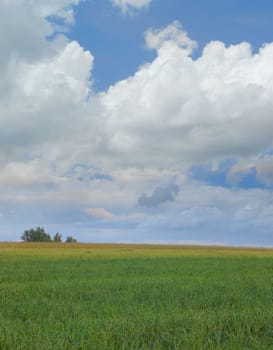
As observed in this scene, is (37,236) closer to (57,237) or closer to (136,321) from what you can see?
(57,237)

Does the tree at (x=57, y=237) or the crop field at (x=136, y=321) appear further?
the tree at (x=57, y=237)

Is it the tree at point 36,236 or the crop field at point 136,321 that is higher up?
the tree at point 36,236

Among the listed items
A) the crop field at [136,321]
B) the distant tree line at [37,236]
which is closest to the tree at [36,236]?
the distant tree line at [37,236]

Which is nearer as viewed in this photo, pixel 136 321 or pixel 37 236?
pixel 136 321

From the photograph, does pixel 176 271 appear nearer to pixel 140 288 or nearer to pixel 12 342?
pixel 140 288

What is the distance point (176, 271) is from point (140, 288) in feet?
30.7

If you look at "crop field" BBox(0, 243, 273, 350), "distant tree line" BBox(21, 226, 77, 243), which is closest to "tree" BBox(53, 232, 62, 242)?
"distant tree line" BBox(21, 226, 77, 243)

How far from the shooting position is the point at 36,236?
452 ft

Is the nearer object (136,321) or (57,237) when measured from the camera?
(136,321)

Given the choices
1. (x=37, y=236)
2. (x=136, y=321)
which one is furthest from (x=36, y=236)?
(x=136, y=321)

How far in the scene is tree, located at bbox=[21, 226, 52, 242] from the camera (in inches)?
5408

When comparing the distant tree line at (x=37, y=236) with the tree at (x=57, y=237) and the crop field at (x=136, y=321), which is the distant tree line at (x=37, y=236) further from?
the crop field at (x=136, y=321)

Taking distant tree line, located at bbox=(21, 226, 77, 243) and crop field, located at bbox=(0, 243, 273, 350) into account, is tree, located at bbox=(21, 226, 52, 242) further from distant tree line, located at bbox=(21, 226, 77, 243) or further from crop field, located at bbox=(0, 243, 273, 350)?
crop field, located at bbox=(0, 243, 273, 350)

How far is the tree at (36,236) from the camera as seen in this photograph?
451 ft
